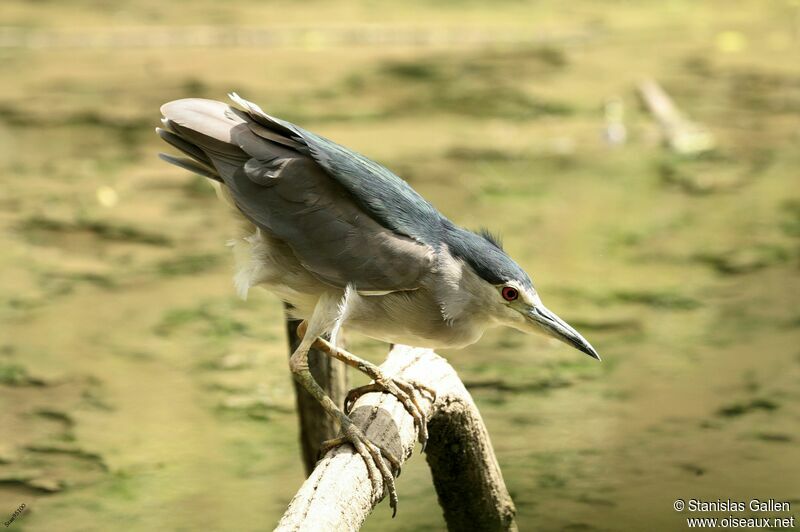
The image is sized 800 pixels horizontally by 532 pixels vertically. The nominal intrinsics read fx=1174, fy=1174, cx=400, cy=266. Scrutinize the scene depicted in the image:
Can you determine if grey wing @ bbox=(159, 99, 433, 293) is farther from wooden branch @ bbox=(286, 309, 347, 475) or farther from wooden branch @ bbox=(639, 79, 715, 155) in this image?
wooden branch @ bbox=(639, 79, 715, 155)

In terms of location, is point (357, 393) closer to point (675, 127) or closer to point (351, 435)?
point (351, 435)

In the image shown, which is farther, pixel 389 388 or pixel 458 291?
pixel 389 388

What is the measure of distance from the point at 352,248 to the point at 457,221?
10.8ft

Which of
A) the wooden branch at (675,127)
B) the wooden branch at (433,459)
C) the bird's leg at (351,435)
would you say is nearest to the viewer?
the wooden branch at (433,459)

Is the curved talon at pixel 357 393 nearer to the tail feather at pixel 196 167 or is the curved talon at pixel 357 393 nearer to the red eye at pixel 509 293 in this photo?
the red eye at pixel 509 293

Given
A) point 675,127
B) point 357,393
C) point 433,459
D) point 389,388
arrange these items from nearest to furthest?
point 389,388 → point 357,393 → point 433,459 → point 675,127

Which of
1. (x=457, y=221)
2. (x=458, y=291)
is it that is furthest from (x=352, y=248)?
(x=457, y=221)

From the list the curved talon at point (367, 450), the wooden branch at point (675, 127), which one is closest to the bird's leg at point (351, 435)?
the curved talon at point (367, 450)

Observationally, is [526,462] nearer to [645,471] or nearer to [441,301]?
[645,471]

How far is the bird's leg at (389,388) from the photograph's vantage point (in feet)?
9.43

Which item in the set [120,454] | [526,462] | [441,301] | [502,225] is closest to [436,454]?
[441,301]

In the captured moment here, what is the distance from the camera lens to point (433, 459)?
327 cm

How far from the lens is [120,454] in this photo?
418 centimetres

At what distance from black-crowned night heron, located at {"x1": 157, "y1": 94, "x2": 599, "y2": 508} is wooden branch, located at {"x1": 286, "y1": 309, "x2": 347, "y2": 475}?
1.59ft
